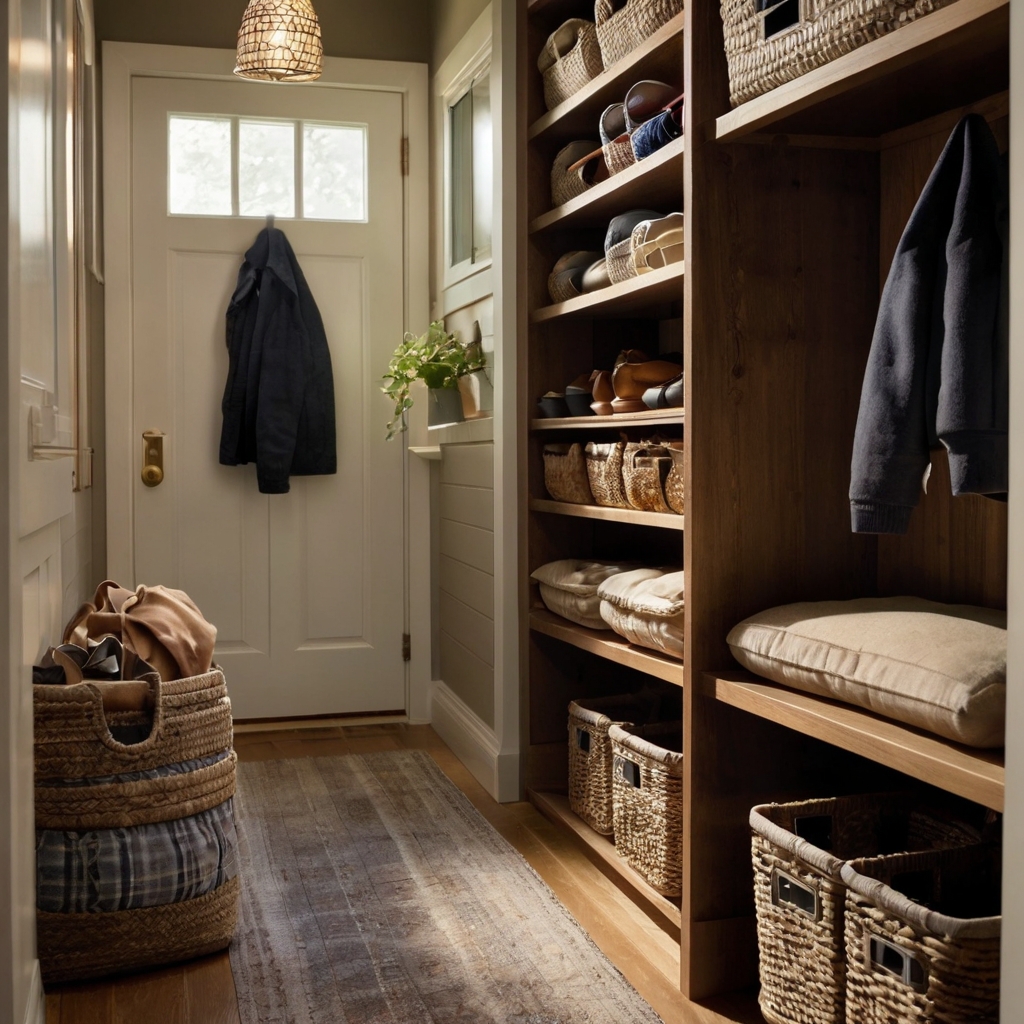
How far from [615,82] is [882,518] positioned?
4.63 ft

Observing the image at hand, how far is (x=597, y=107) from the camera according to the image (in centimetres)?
287

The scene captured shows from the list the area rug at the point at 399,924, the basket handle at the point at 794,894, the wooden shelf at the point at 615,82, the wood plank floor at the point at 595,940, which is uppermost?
the wooden shelf at the point at 615,82

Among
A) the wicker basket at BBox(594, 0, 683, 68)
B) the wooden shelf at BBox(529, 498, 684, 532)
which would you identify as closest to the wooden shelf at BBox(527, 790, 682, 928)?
the wooden shelf at BBox(529, 498, 684, 532)

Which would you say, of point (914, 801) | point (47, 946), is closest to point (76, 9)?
point (47, 946)

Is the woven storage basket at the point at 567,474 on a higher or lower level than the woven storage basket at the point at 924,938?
higher

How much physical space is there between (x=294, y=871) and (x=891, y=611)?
5.07 feet

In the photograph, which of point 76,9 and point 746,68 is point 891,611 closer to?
point 746,68

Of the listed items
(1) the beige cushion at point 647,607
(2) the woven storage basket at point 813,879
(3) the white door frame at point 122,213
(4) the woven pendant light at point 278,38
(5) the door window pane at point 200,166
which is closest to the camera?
(2) the woven storage basket at point 813,879

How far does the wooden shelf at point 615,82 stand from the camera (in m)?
2.36

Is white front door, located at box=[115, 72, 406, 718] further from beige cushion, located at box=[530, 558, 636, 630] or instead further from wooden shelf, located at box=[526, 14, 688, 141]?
beige cushion, located at box=[530, 558, 636, 630]

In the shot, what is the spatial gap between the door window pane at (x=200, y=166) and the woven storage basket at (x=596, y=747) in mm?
2157

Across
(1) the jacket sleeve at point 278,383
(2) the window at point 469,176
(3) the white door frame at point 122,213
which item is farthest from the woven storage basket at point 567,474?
(3) the white door frame at point 122,213

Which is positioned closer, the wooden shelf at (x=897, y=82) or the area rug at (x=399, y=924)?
the wooden shelf at (x=897, y=82)

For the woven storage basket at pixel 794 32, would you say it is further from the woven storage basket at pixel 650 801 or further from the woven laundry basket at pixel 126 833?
the woven laundry basket at pixel 126 833
